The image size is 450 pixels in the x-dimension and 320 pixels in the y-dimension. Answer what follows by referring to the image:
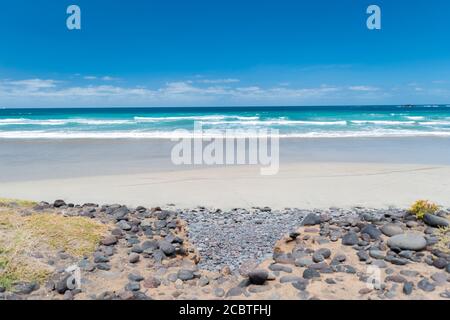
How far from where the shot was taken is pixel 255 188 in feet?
26.8

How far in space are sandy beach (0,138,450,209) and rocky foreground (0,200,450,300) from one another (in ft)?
6.67

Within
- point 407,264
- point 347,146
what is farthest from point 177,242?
point 347,146

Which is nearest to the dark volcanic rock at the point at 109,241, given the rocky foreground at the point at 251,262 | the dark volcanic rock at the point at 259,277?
the rocky foreground at the point at 251,262

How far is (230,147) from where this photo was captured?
53.9 ft

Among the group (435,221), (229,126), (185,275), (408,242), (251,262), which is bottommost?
(251,262)

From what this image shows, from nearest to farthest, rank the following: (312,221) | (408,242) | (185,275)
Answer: (185,275), (408,242), (312,221)

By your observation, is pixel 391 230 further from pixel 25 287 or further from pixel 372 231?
pixel 25 287

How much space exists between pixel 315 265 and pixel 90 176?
756 cm

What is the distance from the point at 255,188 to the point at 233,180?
96 centimetres

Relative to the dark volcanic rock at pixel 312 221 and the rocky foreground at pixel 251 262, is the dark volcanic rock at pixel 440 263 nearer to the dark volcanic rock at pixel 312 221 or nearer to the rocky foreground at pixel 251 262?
the rocky foreground at pixel 251 262

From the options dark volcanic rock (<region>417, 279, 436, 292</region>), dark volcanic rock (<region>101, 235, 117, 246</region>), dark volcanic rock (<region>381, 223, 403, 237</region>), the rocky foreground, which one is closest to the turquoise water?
the rocky foreground

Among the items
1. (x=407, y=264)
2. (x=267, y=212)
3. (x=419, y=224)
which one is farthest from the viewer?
(x=267, y=212)

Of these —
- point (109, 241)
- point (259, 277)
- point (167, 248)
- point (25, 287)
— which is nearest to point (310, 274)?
point (259, 277)

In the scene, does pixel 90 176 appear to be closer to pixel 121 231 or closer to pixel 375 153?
pixel 121 231
